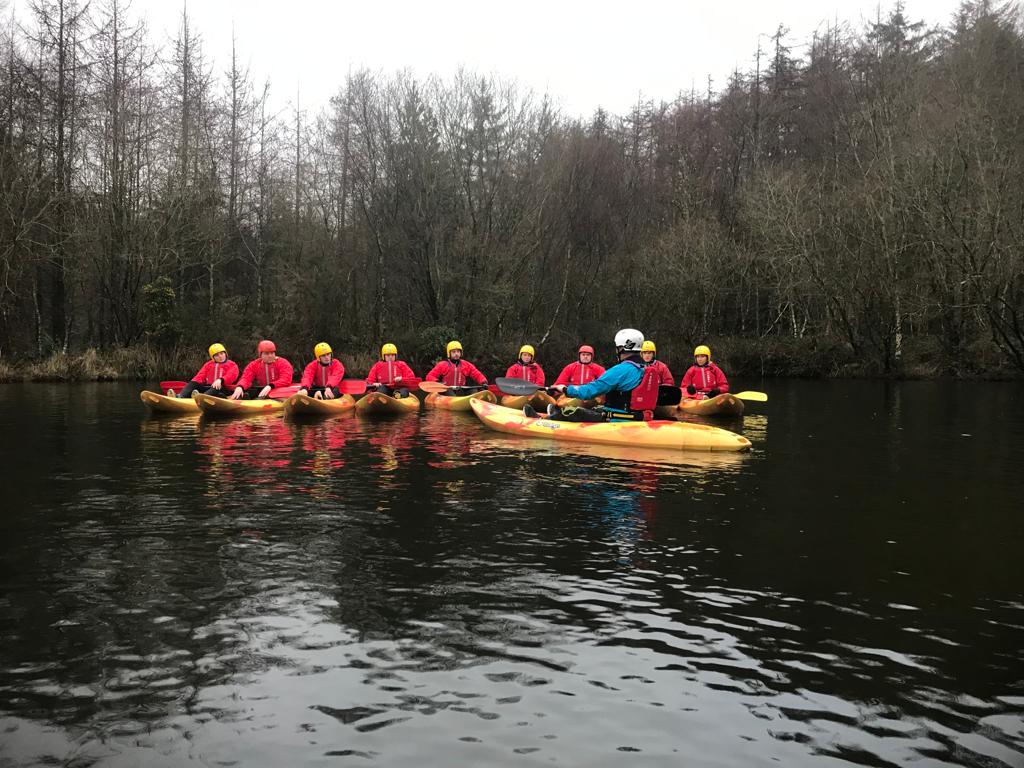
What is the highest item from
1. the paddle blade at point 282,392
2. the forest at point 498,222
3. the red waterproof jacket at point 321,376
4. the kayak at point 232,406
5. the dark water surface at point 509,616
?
the forest at point 498,222

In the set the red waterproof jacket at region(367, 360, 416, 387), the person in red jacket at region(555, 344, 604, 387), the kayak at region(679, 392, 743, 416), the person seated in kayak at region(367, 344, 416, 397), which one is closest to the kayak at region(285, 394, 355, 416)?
the person seated in kayak at region(367, 344, 416, 397)

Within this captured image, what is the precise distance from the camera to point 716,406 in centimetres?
1519

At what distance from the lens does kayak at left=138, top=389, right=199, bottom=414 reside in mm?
14828

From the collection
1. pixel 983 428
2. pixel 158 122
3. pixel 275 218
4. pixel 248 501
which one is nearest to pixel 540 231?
pixel 275 218

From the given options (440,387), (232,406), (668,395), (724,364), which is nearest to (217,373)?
(232,406)

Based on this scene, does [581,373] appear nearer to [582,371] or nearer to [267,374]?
[582,371]

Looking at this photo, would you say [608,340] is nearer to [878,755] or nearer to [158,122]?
[158,122]

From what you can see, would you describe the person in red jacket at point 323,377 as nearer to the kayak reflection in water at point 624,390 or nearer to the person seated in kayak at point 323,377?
the person seated in kayak at point 323,377

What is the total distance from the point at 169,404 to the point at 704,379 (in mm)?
9931

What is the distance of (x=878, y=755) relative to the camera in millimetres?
3225

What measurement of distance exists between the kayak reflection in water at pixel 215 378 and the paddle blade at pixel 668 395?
7.96 metres

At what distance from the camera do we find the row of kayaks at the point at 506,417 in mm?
11117

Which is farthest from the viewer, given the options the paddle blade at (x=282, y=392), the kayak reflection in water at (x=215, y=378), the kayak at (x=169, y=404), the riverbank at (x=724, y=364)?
the riverbank at (x=724, y=364)

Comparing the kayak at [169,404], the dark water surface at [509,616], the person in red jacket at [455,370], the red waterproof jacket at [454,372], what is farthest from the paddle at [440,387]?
the dark water surface at [509,616]
